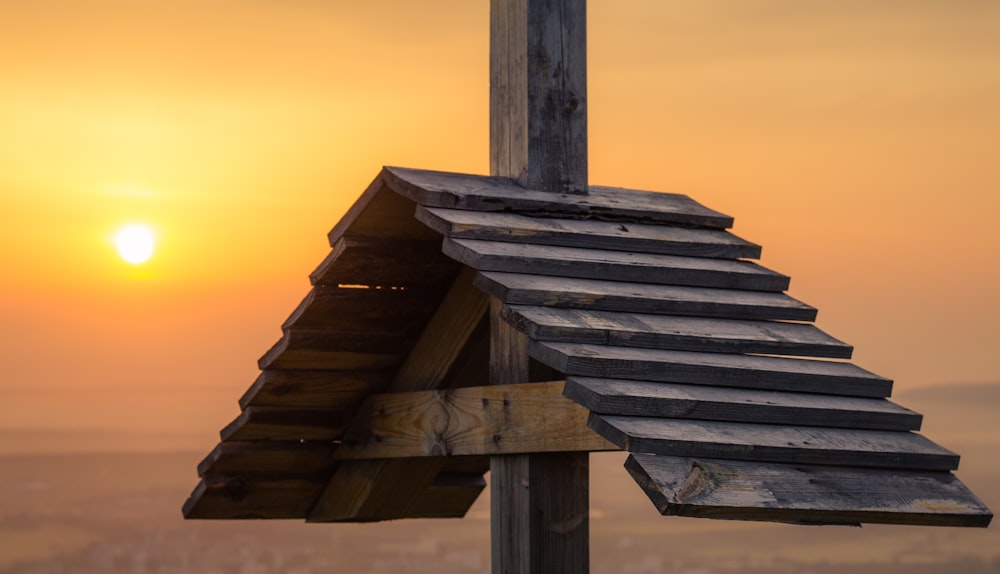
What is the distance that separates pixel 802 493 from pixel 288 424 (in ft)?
11.0

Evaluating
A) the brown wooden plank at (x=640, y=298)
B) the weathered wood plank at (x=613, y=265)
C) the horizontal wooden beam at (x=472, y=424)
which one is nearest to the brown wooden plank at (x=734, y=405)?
the horizontal wooden beam at (x=472, y=424)

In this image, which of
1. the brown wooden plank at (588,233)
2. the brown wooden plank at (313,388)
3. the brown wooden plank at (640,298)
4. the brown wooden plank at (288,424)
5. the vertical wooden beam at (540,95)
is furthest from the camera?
the brown wooden plank at (288,424)

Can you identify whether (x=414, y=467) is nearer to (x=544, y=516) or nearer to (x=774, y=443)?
(x=544, y=516)

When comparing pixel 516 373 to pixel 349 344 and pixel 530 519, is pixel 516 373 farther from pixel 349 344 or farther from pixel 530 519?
pixel 349 344

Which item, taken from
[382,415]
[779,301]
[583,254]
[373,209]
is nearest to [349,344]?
[382,415]

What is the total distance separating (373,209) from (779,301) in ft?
6.11

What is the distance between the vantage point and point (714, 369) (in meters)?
5.48

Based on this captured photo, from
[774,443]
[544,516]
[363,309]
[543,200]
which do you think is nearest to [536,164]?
[543,200]

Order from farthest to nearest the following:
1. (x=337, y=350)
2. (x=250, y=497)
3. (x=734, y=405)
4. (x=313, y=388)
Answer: (x=250, y=497), (x=313, y=388), (x=337, y=350), (x=734, y=405)

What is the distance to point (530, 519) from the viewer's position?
233 inches

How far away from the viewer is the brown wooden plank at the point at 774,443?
4820 millimetres

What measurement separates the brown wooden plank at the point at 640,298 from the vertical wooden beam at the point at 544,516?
0.53m

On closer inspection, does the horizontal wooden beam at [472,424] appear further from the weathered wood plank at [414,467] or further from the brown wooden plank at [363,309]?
the brown wooden plank at [363,309]

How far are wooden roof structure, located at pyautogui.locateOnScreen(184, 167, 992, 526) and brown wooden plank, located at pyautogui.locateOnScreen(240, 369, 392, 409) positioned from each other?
0.01 metres
